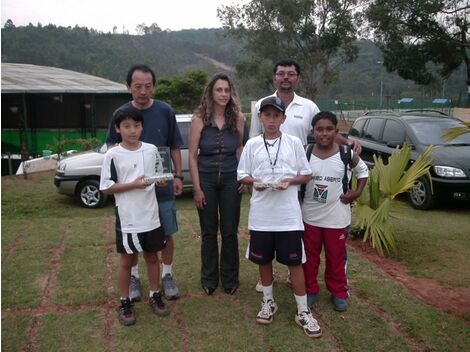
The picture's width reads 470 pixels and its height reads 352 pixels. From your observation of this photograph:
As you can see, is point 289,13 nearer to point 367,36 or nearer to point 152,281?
point 367,36

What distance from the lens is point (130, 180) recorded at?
3180mm

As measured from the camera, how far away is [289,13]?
2745cm

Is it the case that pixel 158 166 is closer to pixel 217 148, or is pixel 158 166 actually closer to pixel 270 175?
pixel 217 148

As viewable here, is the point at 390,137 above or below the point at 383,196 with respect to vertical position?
above

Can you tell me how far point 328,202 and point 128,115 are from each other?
5.21 ft

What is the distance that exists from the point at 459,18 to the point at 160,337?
960 inches

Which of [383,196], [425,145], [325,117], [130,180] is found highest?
[325,117]

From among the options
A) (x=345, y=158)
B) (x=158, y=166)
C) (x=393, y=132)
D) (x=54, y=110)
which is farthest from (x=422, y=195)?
(x=54, y=110)

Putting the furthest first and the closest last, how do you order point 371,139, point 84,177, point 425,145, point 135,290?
point 371,139
point 84,177
point 425,145
point 135,290

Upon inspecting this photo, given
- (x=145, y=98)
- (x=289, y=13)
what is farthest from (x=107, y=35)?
(x=145, y=98)

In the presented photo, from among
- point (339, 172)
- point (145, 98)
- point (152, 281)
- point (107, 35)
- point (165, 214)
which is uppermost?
point (107, 35)

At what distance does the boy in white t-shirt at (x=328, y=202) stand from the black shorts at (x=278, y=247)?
0.28 metres

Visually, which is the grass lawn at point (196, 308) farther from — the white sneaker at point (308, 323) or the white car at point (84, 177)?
the white car at point (84, 177)

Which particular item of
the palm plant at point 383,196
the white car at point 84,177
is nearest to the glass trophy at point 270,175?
the palm plant at point 383,196
